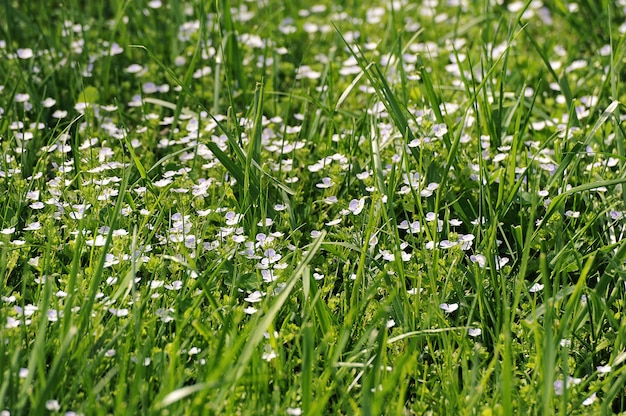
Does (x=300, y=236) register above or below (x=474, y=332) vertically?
above

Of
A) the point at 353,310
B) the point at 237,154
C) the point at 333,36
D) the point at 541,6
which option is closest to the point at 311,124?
the point at 237,154

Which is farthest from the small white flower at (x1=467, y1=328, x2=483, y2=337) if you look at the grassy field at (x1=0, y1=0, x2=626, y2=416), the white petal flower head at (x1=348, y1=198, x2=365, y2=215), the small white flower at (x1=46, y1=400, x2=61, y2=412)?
the small white flower at (x1=46, y1=400, x2=61, y2=412)

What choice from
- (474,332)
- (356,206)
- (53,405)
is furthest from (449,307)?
(53,405)

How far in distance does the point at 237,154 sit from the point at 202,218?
A: 0.25 meters

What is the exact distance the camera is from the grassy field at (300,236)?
7.61ft

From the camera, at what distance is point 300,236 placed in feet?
9.91

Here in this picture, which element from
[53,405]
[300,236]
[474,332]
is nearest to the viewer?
[53,405]

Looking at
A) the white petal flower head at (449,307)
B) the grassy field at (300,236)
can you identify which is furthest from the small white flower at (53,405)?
the white petal flower head at (449,307)

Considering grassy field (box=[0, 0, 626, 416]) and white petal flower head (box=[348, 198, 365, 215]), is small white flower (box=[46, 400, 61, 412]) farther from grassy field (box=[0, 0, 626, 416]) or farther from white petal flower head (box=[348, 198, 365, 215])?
white petal flower head (box=[348, 198, 365, 215])

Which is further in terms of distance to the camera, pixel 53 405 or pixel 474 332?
pixel 474 332

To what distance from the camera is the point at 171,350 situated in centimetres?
236

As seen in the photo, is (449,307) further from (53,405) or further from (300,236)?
(53,405)

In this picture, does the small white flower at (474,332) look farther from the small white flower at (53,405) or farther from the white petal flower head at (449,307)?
the small white flower at (53,405)

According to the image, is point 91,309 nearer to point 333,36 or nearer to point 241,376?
point 241,376
